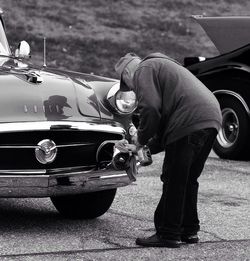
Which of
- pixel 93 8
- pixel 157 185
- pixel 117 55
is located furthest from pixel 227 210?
pixel 93 8

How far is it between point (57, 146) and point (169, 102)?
0.79 meters

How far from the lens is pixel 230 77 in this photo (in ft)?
33.7

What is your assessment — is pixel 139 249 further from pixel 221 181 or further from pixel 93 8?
pixel 93 8

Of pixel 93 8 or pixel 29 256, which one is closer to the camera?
pixel 29 256

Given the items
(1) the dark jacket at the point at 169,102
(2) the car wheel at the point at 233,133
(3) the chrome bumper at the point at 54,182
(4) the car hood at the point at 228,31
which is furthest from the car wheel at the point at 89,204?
(4) the car hood at the point at 228,31

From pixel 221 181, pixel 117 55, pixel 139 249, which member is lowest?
pixel 117 55

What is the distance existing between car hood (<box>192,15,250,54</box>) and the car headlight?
14.3ft

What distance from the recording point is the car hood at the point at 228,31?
10469mm

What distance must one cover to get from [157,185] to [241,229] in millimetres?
1935

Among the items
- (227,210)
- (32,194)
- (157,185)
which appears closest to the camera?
(32,194)

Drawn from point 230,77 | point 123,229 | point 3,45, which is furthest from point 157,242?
point 230,77

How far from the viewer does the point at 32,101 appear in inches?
227

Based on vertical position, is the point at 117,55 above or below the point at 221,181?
below

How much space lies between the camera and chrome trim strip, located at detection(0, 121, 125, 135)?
551 cm
